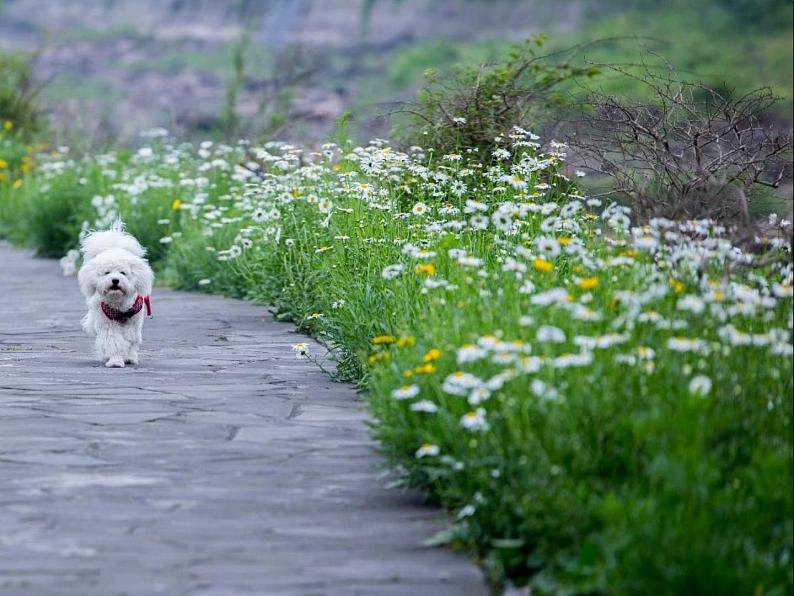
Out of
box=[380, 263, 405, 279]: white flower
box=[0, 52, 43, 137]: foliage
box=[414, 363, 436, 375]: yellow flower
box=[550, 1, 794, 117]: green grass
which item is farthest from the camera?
box=[0, 52, 43, 137]: foliage

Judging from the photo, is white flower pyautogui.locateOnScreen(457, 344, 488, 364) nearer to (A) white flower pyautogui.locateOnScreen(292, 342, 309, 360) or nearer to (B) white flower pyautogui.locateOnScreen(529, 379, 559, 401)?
(B) white flower pyautogui.locateOnScreen(529, 379, 559, 401)

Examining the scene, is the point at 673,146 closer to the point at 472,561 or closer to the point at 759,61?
the point at 472,561

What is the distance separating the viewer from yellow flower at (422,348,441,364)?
197 inches

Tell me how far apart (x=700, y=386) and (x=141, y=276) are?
452 cm

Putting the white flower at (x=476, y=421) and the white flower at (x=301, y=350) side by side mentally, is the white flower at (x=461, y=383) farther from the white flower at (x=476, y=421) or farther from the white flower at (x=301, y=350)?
the white flower at (x=301, y=350)

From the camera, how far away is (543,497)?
13.5ft

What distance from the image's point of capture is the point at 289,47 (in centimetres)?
1792

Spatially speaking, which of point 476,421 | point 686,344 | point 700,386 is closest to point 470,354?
point 476,421

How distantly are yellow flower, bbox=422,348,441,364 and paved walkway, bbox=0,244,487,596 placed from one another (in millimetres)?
510

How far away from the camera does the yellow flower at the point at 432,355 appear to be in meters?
4.99

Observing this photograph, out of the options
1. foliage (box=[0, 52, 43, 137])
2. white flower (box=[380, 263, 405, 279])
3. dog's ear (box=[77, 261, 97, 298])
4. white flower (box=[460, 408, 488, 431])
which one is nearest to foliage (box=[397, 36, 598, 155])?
dog's ear (box=[77, 261, 97, 298])

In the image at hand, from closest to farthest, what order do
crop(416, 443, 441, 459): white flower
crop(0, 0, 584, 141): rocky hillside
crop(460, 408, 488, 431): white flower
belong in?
1. crop(460, 408, 488, 431): white flower
2. crop(416, 443, 441, 459): white flower
3. crop(0, 0, 584, 141): rocky hillside

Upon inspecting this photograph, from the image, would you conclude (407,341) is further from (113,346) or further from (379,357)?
(113,346)

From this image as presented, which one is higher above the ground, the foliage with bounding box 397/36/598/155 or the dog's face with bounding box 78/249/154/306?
the foliage with bounding box 397/36/598/155
